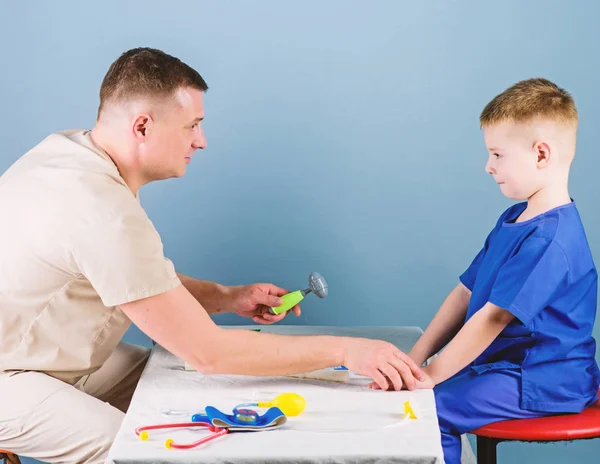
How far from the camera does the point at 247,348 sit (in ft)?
5.06

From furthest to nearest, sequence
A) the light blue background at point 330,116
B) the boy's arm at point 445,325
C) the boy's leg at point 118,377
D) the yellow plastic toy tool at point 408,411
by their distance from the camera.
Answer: the light blue background at point 330,116 → the boy's leg at point 118,377 → the boy's arm at point 445,325 → the yellow plastic toy tool at point 408,411

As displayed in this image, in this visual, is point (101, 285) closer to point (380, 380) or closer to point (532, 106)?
point (380, 380)

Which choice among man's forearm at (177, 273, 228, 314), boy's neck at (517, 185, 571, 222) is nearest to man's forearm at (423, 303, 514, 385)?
boy's neck at (517, 185, 571, 222)

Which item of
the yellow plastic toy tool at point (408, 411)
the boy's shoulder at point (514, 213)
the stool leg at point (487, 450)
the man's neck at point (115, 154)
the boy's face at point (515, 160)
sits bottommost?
the stool leg at point (487, 450)

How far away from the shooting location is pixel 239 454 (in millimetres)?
1229

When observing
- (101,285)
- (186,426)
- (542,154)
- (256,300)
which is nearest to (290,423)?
(186,426)

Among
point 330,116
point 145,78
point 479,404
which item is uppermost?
point 145,78

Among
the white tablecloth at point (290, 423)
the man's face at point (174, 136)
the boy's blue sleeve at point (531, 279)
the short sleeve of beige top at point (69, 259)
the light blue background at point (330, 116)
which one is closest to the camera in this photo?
the white tablecloth at point (290, 423)

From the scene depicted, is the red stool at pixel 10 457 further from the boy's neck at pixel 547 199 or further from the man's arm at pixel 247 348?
the boy's neck at pixel 547 199

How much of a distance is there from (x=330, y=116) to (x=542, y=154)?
76 cm

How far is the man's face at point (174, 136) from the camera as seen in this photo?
169 centimetres

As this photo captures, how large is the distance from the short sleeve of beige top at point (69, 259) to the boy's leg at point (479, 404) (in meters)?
0.58

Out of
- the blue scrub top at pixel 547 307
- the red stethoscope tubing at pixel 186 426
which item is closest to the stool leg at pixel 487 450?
the blue scrub top at pixel 547 307

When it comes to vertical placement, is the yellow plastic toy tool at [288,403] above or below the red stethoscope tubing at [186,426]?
below
